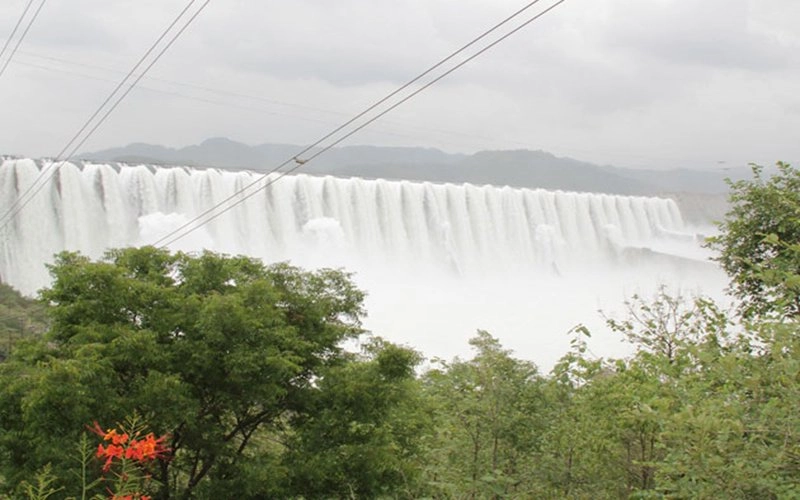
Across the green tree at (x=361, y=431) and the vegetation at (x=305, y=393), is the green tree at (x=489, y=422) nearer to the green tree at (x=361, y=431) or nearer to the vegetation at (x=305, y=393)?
the vegetation at (x=305, y=393)

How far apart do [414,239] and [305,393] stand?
37459 millimetres

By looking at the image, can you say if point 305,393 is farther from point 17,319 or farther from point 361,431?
point 17,319

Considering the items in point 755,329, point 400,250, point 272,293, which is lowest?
point 755,329

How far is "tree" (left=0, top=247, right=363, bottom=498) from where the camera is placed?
8.20 metres

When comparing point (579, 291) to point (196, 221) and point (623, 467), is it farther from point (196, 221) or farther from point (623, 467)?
point (623, 467)

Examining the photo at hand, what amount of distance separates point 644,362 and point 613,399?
1.75 ft

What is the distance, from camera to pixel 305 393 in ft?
32.8

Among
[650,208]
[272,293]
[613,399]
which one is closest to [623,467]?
[613,399]

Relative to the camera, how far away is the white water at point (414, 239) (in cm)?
3434

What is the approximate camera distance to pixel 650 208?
64688 millimetres

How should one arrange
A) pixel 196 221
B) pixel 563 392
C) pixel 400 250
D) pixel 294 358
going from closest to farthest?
1. pixel 563 392
2. pixel 294 358
3. pixel 196 221
4. pixel 400 250

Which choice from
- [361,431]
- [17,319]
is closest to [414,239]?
[17,319]

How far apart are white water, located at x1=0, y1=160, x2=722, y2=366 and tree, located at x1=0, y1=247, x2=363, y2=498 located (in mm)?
21365

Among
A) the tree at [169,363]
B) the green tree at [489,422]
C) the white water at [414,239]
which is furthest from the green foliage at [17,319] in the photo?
the green tree at [489,422]
